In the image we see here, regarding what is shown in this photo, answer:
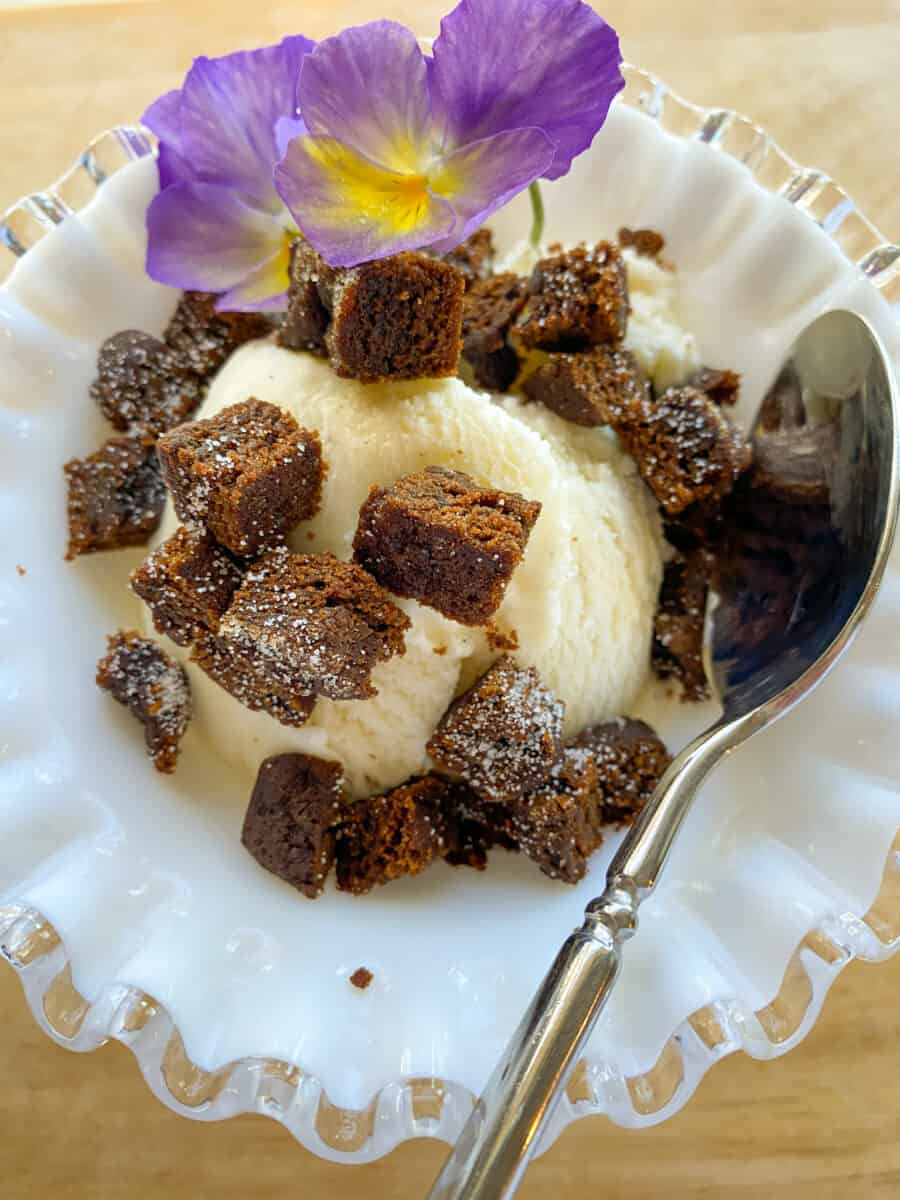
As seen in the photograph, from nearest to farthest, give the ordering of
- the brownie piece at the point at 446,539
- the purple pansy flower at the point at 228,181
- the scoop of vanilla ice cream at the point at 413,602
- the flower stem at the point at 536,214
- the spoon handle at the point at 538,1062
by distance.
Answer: the spoon handle at the point at 538,1062 < the brownie piece at the point at 446,539 < the scoop of vanilla ice cream at the point at 413,602 < the purple pansy flower at the point at 228,181 < the flower stem at the point at 536,214

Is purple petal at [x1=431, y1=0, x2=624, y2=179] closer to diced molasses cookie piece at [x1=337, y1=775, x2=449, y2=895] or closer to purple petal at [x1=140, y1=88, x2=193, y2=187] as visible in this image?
purple petal at [x1=140, y1=88, x2=193, y2=187]

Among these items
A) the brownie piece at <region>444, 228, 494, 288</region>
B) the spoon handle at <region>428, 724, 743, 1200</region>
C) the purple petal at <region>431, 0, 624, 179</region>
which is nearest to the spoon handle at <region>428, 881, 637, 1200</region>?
the spoon handle at <region>428, 724, 743, 1200</region>

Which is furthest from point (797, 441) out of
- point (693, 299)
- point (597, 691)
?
point (597, 691)

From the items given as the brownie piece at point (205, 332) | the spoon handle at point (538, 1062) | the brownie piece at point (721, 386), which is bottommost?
the spoon handle at point (538, 1062)

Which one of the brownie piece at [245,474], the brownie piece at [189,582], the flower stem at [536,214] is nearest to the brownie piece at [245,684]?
the brownie piece at [189,582]

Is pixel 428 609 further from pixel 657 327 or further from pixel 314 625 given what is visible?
pixel 657 327

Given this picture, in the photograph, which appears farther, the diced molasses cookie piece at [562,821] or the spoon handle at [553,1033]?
the diced molasses cookie piece at [562,821]

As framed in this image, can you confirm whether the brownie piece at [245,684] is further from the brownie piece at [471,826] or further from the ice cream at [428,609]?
the brownie piece at [471,826]
